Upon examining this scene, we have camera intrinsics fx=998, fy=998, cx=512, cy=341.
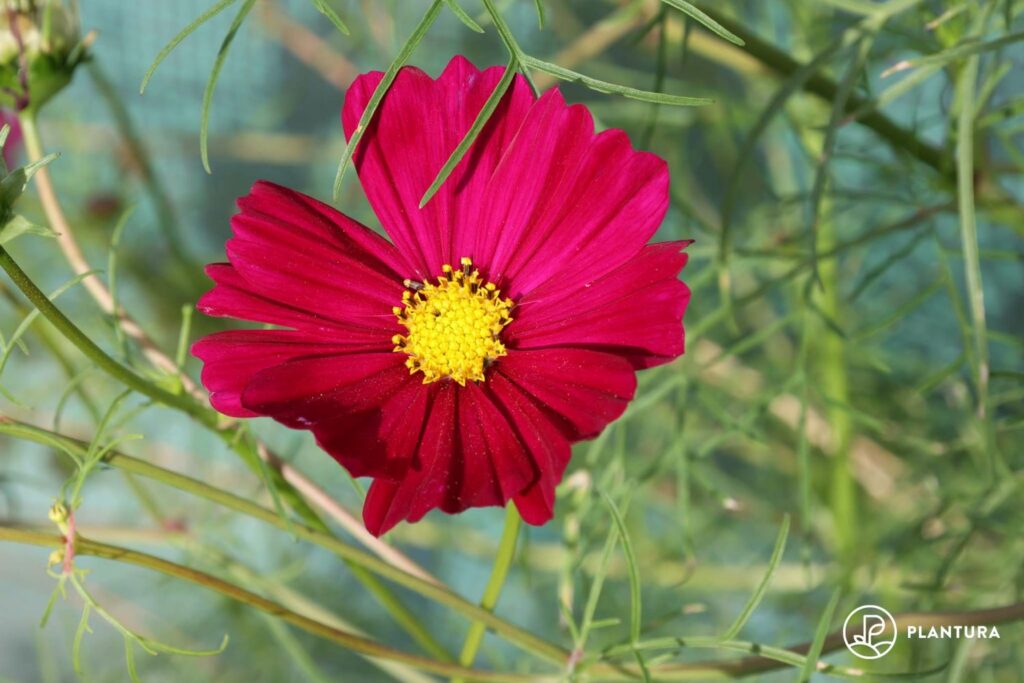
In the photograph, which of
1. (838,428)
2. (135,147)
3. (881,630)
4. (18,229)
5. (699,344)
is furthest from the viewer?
(699,344)

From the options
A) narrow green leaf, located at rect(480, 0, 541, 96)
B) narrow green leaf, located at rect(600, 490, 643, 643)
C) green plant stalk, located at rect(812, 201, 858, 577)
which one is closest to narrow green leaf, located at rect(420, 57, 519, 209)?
narrow green leaf, located at rect(480, 0, 541, 96)

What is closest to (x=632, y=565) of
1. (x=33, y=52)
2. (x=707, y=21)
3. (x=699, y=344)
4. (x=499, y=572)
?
(x=499, y=572)

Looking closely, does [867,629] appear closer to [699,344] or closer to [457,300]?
[457,300]

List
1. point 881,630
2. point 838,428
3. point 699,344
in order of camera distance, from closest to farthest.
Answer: point 881,630 < point 838,428 < point 699,344

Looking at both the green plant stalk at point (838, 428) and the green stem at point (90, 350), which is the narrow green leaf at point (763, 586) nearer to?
the green stem at point (90, 350)

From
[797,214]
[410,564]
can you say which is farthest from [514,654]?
[410,564]

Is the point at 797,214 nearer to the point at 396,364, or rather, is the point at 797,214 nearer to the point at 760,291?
the point at 760,291
